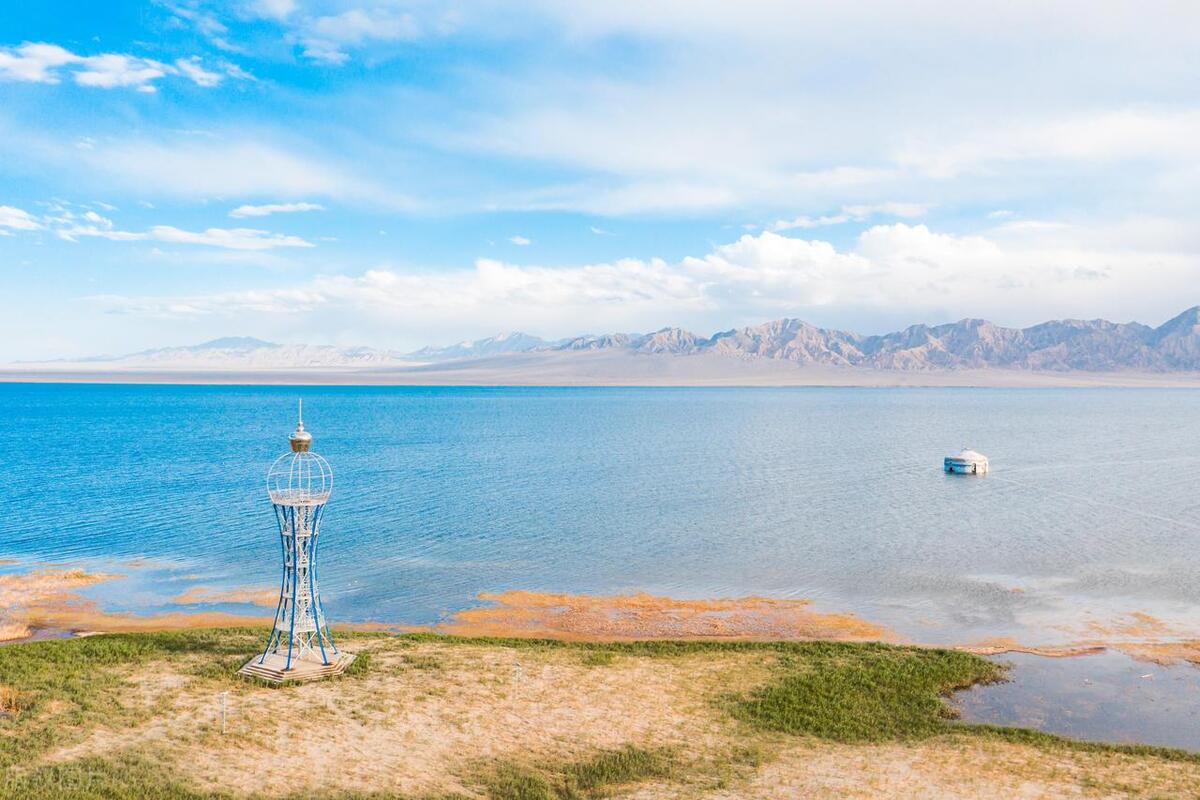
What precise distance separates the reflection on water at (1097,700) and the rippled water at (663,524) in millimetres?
4205

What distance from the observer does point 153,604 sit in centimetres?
4125

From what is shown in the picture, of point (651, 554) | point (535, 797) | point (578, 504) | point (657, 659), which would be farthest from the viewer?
point (578, 504)

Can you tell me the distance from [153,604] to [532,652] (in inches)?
805

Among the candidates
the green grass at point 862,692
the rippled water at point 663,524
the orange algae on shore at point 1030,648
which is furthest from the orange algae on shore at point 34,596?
the orange algae on shore at point 1030,648

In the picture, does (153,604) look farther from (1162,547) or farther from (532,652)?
(1162,547)

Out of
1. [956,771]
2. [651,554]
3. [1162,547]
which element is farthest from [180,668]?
[1162,547]

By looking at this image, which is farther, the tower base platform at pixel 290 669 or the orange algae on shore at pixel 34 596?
the orange algae on shore at pixel 34 596

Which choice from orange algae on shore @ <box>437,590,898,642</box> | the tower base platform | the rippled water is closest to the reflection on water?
the rippled water

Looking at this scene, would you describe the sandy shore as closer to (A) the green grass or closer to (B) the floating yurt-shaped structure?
(A) the green grass

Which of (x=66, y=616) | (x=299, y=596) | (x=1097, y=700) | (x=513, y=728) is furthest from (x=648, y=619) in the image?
(x=66, y=616)

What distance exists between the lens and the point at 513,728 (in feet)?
83.0

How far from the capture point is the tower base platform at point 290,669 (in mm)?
28562

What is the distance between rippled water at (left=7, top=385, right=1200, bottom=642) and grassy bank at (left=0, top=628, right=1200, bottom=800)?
919 cm

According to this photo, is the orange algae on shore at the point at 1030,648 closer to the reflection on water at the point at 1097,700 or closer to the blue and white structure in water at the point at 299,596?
the reflection on water at the point at 1097,700
